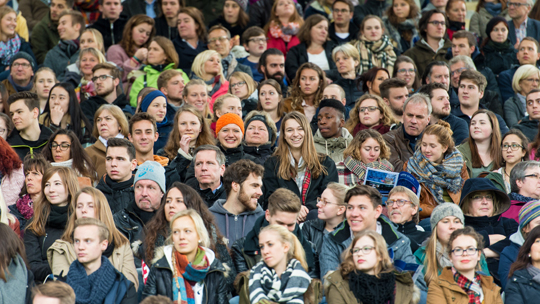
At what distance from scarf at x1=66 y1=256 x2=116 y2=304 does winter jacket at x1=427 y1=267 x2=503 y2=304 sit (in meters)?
2.52

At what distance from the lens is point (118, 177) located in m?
7.79

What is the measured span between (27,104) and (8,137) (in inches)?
17.5

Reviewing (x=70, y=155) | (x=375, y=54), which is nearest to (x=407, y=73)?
(x=375, y=54)

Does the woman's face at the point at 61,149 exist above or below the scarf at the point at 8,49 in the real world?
below

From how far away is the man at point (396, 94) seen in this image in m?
10.1

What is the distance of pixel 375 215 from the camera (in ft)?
22.1

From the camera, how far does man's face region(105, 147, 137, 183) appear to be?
779cm

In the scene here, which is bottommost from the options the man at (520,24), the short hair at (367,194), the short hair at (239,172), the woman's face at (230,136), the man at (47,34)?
the short hair at (367,194)

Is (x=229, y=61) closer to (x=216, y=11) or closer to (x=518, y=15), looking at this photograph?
(x=216, y=11)

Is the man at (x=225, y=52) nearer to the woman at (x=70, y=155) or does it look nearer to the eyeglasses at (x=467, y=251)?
the woman at (x=70, y=155)

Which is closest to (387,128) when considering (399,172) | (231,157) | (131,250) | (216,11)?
(399,172)

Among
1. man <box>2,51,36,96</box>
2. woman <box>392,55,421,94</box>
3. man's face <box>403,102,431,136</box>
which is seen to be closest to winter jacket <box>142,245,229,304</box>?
man's face <box>403,102,431,136</box>

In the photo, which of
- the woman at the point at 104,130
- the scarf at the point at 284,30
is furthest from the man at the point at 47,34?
the woman at the point at 104,130

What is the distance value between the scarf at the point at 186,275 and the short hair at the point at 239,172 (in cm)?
130
